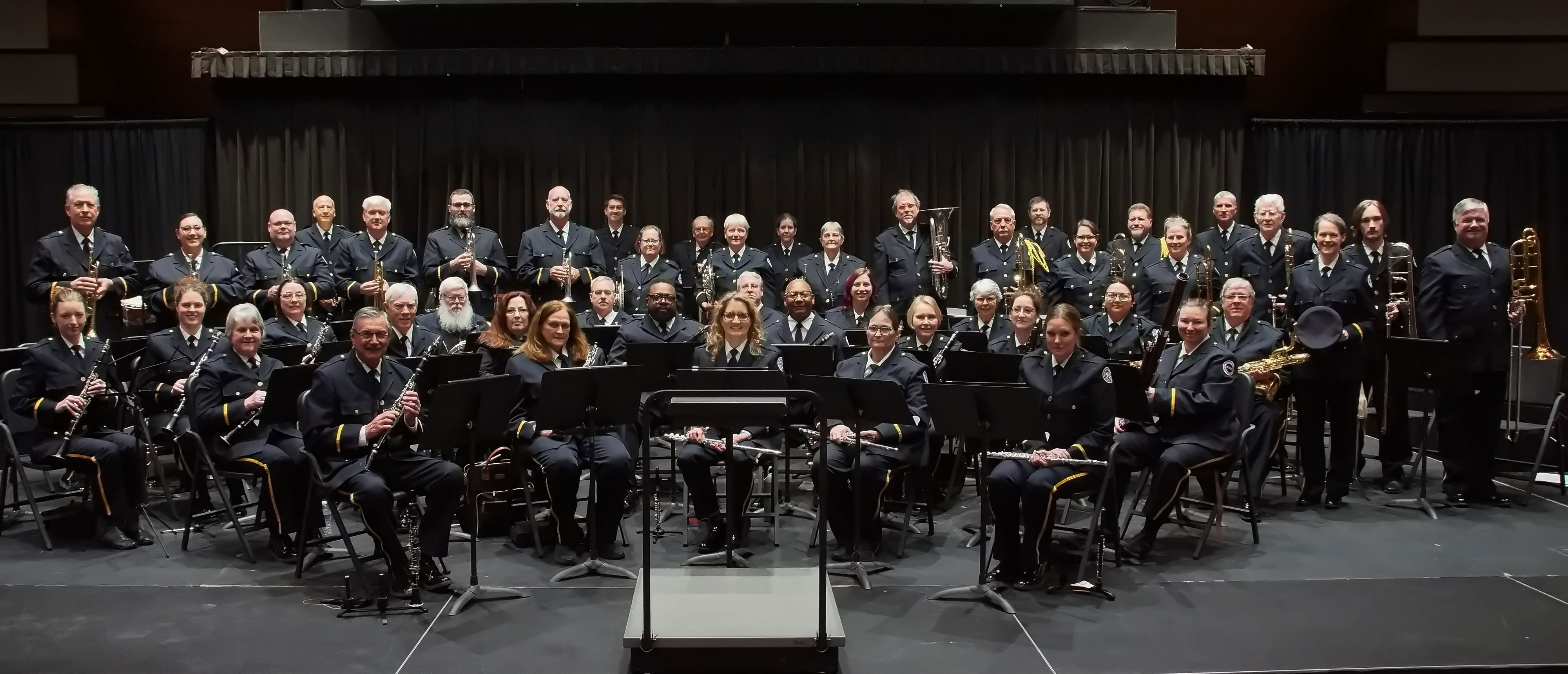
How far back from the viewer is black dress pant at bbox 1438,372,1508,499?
23.8ft

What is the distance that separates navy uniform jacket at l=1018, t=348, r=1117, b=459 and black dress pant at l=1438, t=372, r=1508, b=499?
278 centimetres

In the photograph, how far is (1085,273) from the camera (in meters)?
8.59

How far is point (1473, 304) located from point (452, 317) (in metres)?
6.31

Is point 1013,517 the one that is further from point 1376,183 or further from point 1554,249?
point 1554,249

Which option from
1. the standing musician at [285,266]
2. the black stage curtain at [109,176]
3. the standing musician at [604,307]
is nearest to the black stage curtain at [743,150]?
the black stage curtain at [109,176]

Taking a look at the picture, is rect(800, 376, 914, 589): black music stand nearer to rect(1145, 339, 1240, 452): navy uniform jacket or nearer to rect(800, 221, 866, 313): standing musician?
rect(1145, 339, 1240, 452): navy uniform jacket

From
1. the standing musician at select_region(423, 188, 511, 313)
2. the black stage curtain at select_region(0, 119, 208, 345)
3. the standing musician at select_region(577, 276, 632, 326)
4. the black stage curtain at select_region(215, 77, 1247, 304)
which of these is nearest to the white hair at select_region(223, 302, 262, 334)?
the standing musician at select_region(577, 276, 632, 326)

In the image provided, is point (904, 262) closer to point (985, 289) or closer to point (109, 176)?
point (985, 289)

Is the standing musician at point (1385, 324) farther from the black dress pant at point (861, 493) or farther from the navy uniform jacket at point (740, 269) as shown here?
the navy uniform jacket at point (740, 269)

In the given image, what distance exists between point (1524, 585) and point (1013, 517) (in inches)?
96.0

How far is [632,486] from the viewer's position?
7.12 meters

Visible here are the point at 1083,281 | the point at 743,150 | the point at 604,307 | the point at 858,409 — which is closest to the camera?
the point at 858,409

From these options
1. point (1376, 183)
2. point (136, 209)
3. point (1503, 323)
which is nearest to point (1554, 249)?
point (1376, 183)

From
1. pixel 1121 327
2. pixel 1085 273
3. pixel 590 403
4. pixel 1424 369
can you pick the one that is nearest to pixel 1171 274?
pixel 1085 273
